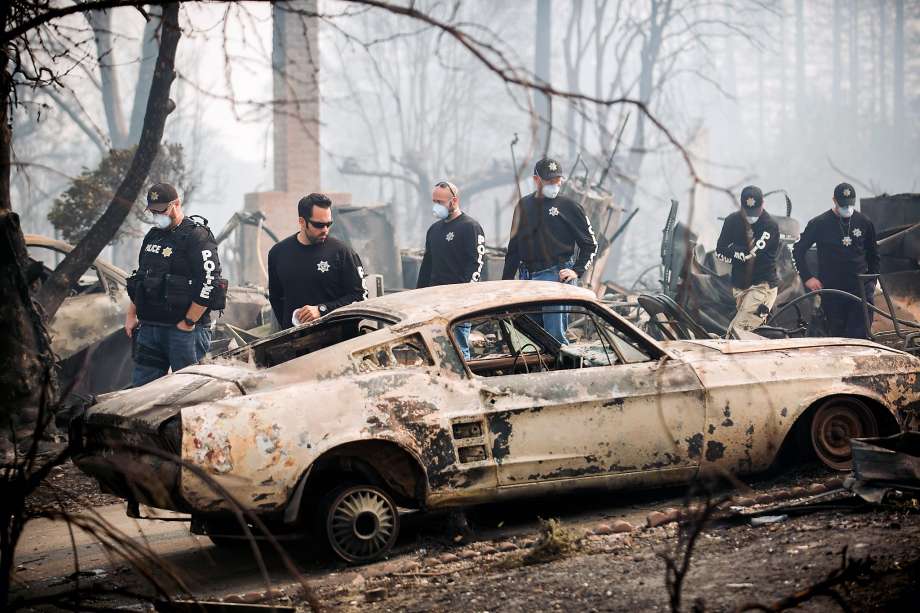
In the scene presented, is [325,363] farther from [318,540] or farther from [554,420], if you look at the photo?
[554,420]

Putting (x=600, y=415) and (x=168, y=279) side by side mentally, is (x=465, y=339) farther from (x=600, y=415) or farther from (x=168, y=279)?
(x=168, y=279)

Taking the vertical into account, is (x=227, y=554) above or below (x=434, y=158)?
below

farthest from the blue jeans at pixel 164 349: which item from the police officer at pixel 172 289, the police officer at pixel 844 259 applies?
the police officer at pixel 844 259

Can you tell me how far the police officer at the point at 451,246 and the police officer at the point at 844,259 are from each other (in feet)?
12.6

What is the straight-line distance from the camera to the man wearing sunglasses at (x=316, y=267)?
7.48m

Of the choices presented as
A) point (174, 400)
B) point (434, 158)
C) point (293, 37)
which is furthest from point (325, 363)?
point (434, 158)

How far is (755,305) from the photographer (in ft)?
35.8

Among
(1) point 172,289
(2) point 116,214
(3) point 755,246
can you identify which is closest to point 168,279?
(1) point 172,289

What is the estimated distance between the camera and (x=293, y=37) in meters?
20.0

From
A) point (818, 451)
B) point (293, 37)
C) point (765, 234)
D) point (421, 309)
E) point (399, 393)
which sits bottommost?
point (818, 451)

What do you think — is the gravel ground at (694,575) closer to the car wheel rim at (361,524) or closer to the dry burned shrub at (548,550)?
the dry burned shrub at (548,550)

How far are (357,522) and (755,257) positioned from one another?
673 centimetres

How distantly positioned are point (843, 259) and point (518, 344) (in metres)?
5.59

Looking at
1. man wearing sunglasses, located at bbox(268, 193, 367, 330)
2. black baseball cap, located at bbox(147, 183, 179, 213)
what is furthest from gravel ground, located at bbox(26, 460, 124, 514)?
black baseball cap, located at bbox(147, 183, 179, 213)
